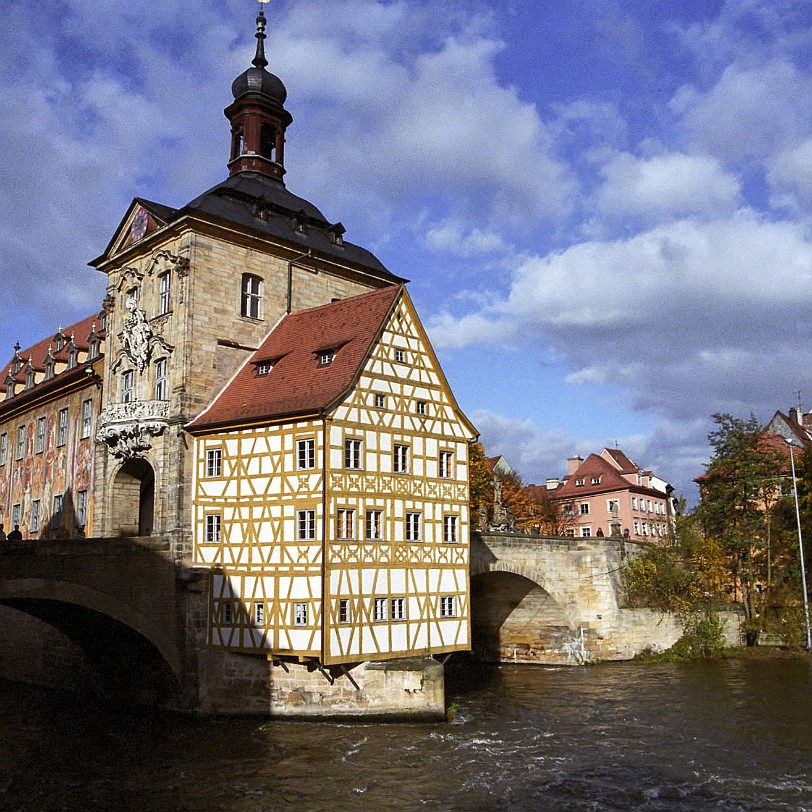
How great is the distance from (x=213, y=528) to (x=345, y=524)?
13.7ft

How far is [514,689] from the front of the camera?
29078 millimetres

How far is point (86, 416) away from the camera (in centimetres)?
3170

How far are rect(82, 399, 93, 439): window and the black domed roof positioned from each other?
12.5 metres

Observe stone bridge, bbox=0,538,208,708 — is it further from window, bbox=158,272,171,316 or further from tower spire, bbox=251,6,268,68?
tower spire, bbox=251,6,268,68

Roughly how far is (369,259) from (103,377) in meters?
10.2

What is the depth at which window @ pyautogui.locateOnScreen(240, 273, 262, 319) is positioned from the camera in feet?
92.7

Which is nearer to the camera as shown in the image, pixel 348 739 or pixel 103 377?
pixel 348 739

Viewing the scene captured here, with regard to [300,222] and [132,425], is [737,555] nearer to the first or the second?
[300,222]

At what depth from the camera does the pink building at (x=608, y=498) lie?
6531 cm

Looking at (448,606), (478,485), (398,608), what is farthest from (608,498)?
(398,608)

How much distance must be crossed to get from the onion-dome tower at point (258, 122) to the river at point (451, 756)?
63.6ft

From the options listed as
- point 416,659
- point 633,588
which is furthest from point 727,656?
point 416,659

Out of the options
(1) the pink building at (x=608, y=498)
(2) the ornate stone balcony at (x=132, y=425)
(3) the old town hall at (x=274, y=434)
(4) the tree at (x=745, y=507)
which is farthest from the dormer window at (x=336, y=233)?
(1) the pink building at (x=608, y=498)

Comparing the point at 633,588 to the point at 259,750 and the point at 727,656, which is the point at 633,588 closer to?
the point at 727,656
